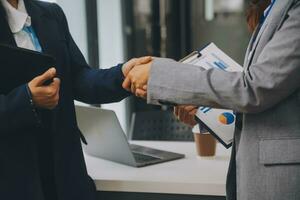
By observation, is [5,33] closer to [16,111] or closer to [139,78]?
[16,111]

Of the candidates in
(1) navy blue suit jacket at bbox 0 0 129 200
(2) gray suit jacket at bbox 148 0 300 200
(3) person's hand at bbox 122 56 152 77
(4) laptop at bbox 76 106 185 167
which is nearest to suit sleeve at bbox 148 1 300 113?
(2) gray suit jacket at bbox 148 0 300 200

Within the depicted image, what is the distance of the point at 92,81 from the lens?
5.32 ft

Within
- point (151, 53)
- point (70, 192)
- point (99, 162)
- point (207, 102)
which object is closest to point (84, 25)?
A: point (151, 53)

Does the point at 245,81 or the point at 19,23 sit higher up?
the point at 19,23

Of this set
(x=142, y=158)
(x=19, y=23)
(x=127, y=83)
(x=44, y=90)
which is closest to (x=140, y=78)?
(x=127, y=83)

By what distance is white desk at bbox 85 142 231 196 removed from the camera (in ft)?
5.12

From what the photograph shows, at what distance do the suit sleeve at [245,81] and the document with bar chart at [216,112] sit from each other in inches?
9.5

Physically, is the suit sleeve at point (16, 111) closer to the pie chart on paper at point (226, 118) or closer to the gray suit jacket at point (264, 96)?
the gray suit jacket at point (264, 96)

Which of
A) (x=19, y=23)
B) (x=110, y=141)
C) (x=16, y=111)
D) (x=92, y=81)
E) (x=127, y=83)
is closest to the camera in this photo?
(x=16, y=111)

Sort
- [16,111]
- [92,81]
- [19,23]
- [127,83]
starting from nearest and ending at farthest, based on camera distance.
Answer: [16,111]
[19,23]
[127,83]
[92,81]

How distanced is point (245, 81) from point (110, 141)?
27.5 inches

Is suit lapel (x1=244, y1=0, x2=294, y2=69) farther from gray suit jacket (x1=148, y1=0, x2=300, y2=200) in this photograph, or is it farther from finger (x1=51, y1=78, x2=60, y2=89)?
finger (x1=51, y1=78, x2=60, y2=89)

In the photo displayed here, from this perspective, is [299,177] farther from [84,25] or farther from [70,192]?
[84,25]

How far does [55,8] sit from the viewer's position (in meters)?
1.58
